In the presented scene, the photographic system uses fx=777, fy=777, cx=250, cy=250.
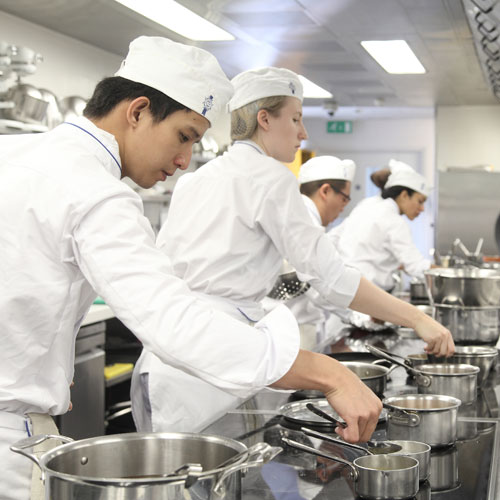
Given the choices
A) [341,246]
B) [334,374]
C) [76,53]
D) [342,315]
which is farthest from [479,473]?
[76,53]

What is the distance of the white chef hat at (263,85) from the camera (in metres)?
2.46

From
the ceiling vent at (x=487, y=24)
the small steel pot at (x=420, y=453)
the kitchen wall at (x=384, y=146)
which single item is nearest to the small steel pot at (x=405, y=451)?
the small steel pot at (x=420, y=453)

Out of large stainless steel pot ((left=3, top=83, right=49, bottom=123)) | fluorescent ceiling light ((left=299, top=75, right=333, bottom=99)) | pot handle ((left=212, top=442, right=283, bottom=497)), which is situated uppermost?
fluorescent ceiling light ((left=299, top=75, right=333, bottom=99))

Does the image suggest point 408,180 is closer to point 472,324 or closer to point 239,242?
point 472,324

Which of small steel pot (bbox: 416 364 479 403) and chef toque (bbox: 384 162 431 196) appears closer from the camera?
small steel pot (bbox: 416 364 479 403)

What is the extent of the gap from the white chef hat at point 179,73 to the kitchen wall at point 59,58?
3.51m

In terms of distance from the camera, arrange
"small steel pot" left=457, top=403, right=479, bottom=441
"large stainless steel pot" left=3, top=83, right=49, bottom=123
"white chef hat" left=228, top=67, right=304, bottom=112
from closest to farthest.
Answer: "small steel pot" left=457, top=403, right=479, bottom=441, "white chef hat" left=228, top=67, right=304, bottom=112, "large stainless steel pot" left=3, top=83, right=49, bottom=123

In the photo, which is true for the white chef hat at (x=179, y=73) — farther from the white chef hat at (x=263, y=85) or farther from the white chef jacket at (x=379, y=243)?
the white chef jacket at (x=379, y=243)

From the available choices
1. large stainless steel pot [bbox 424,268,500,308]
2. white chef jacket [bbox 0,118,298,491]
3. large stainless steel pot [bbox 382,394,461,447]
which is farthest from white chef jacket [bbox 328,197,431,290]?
white chef jacket [bbox 0,118,298,491]

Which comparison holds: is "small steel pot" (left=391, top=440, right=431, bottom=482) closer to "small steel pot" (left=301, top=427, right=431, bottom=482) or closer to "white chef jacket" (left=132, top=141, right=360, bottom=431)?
"small steel pot" (left=301, top=427, right=431, bottom=482)

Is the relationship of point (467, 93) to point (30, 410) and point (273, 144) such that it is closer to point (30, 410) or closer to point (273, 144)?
point (273, 144)

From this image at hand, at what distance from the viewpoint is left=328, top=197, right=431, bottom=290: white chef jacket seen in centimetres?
524

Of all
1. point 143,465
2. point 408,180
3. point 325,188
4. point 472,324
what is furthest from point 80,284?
point 408,180

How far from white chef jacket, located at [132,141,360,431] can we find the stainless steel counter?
16.0 inches
